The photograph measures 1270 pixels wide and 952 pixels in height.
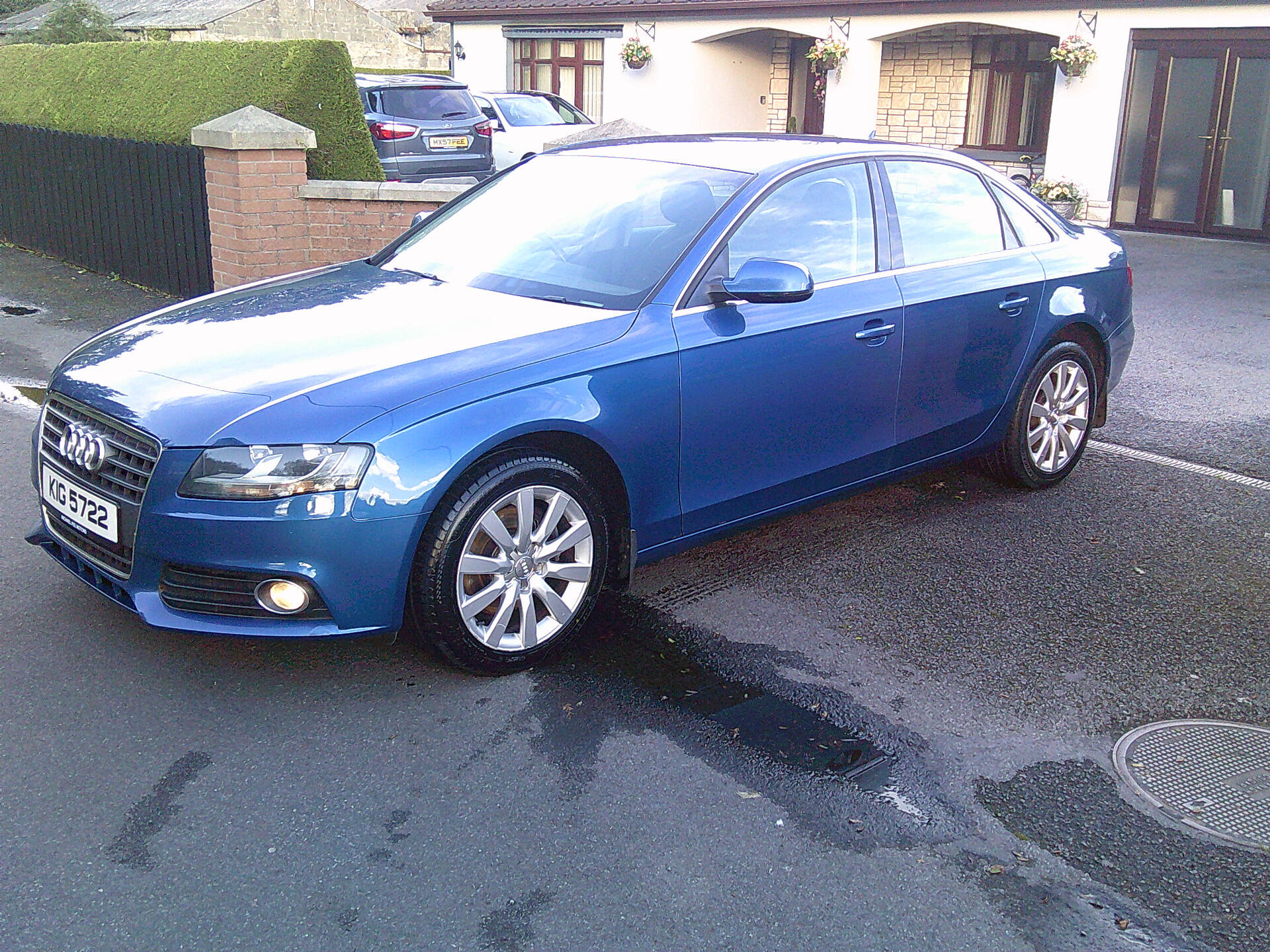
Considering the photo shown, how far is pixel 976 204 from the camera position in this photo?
17.7 ft

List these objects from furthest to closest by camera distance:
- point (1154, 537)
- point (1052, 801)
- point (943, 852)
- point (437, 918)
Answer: point (1154, 537)
point (1052, 801)
point (943, 852)
point (437, 918)

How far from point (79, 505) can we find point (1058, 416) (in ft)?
14.1

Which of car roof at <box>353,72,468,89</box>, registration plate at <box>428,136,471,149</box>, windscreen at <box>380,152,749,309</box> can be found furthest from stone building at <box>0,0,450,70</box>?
windscreen at <box>380,152,749,309</box>

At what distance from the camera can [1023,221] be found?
221 inches

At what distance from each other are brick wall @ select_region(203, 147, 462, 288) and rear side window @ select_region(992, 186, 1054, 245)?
447 cm

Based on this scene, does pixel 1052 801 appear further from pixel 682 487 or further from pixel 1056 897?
pixel 682 487

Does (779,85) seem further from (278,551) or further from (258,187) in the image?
(278,551)

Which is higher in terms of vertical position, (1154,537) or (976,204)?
(976,204)

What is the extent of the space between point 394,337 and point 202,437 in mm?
741

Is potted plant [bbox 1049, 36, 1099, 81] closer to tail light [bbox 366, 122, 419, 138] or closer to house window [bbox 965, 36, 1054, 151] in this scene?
house window [bbox 965, 36, 1054, 151]

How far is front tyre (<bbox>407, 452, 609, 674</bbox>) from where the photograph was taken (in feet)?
11.8

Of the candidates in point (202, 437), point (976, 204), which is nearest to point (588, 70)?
point (976, 204)

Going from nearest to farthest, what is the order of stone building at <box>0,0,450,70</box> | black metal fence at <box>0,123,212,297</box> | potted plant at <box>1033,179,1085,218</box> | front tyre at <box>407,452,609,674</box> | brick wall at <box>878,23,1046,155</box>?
front tyre at <box>407,452,609,674</box> → black metal fence at <box>0,123,212,297</box> → potted plant at <box>1033,179,1085,218</box> → brick wall at <box>878,23,1046,155</box> → stone building at <box>0,0,450,70</box>

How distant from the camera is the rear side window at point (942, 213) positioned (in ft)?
16.4
